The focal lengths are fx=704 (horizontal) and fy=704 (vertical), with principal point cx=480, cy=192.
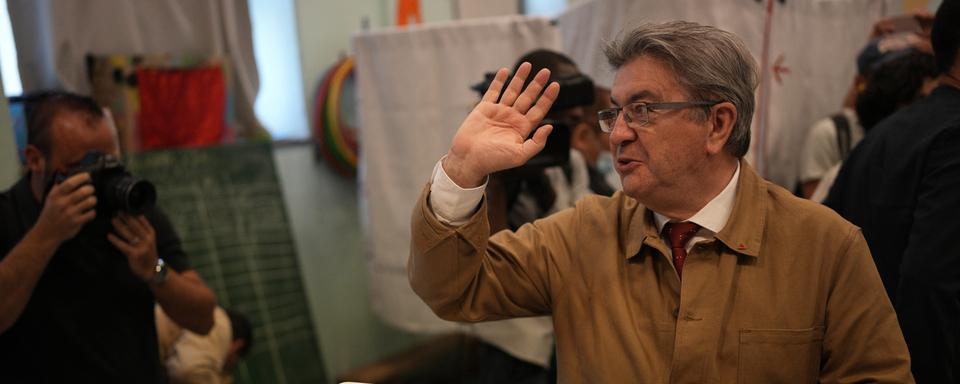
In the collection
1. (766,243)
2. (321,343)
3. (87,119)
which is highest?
(87,119)

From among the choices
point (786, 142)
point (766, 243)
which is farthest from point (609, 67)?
point (786, 142)

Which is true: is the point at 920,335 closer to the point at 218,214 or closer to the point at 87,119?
the point at 87,119

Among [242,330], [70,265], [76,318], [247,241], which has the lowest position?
[242,330]

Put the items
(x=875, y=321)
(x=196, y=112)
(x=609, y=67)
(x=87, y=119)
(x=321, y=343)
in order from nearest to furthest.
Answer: (x=875, y=321), (x=609, y=67), (x=87, y=119), (x=196, y=112), (x=321, y=343)

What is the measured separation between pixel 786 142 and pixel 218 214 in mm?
2332

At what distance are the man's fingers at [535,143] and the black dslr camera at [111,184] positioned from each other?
3.12 ft

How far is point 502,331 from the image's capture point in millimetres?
2381

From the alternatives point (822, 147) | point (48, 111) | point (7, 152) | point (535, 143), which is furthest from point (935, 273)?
point (7, 152)

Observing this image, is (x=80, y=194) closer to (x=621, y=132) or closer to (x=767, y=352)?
(x=621, y=132)

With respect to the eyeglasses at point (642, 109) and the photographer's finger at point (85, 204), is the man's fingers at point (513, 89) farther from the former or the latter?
the photographer's finger at point (85, 204)

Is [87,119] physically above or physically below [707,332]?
above

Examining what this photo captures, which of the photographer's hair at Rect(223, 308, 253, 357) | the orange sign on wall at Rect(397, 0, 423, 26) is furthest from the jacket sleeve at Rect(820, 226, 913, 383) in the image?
the orange sign on wall at Rect(397, 0, 423, 26)

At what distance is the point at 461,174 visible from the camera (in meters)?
1.15

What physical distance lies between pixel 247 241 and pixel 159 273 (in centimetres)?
149
